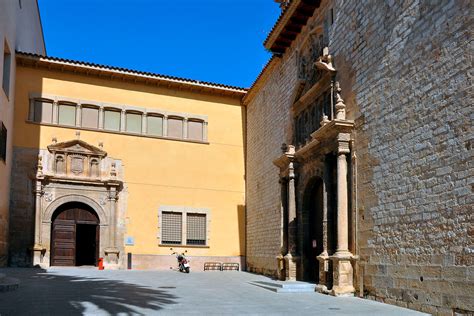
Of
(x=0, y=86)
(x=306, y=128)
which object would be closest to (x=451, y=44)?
(x=306, y=128)

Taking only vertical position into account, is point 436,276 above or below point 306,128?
below

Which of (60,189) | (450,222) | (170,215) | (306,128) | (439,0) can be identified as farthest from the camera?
(170,215)

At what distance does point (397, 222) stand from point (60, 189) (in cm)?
1387

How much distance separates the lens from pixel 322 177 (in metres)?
13.0

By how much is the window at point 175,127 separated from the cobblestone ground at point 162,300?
841 centimetres

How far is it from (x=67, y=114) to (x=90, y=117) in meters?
0.87

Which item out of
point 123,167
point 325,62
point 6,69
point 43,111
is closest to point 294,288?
point 325,62

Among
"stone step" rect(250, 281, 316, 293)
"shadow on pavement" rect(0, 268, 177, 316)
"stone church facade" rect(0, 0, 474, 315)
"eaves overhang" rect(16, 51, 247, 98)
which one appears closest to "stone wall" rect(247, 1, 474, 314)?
"stone church facade" rect(0, 0, 474, 315)

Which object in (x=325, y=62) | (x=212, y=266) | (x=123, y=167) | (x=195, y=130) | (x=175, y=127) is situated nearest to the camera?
(x=325, y=62)

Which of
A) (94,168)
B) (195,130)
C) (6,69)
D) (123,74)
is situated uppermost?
(123,74)

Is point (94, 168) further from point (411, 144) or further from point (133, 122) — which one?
point (411, 144)

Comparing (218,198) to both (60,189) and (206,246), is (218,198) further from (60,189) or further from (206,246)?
(60,189)

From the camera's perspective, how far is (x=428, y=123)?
9.00 meters

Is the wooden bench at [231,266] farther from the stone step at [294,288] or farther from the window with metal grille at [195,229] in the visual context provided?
the stone step at [294,288]
